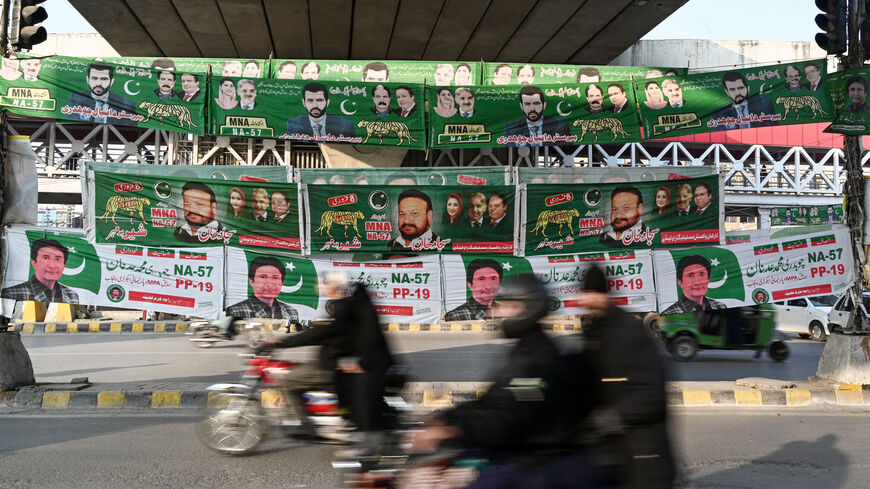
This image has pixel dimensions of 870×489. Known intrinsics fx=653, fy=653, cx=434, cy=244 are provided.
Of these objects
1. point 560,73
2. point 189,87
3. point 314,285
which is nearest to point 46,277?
point 189,87

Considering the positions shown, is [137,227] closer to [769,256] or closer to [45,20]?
[45,20]

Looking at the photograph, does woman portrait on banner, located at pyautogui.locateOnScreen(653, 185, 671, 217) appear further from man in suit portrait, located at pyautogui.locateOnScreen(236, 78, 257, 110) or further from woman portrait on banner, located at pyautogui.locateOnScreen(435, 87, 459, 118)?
man in suit portrait, located at pyautogui.locateOnScreen(236, 78, 257, 110)

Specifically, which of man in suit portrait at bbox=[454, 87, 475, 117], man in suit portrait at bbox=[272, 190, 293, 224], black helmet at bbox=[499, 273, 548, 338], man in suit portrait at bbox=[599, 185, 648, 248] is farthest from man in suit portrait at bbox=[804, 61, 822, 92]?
black helmet at bbox=[499, 273, 548, 338]

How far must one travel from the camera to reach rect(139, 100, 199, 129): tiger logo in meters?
8.36

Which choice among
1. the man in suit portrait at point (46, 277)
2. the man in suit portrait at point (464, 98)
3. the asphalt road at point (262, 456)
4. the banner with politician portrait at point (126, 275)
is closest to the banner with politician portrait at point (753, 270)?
the asphalt road at point (262, 456)

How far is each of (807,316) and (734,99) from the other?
436 inches

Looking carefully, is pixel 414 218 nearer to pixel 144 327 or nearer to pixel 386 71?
pixel 386 71

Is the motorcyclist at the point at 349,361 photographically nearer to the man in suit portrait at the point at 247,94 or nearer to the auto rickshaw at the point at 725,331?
the man in suit portrait at the point at 247,94

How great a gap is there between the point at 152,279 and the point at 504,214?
4.59 metres

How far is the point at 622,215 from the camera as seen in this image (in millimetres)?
8789

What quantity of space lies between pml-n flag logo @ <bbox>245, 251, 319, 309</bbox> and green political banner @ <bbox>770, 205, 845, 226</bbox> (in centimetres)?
2096

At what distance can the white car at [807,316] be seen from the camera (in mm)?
16894

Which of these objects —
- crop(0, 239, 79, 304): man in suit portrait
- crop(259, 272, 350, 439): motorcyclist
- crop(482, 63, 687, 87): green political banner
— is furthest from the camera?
crop(482, 63, 687, 87): green political banner

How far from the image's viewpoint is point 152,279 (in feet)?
27.0
